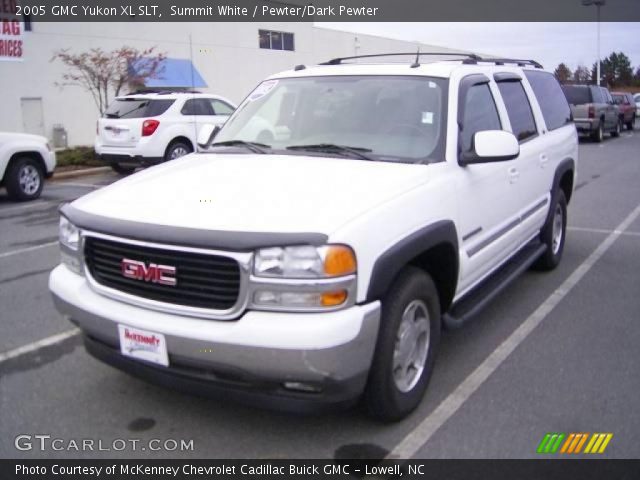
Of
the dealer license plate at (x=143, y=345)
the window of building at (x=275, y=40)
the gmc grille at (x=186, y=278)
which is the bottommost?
the dealer license plate at (x=143, y=345)

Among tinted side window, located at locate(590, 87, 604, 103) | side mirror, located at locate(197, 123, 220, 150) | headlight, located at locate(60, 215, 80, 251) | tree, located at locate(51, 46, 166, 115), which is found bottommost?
headlight, located at locate(60, 215, 80, 251)

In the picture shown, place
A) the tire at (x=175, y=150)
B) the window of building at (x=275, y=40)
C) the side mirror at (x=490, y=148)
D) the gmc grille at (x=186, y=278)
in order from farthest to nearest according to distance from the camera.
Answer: the window of building at (x=275, y=40)
the tire at (x=175, y=150)
the side mirror at (x=490, y=148)
the gmc grille at (x=186, y=278)

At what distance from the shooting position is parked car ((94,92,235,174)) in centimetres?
1356

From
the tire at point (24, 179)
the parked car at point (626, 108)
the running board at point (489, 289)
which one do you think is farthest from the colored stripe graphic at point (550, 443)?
the parked car at point (626, 108)

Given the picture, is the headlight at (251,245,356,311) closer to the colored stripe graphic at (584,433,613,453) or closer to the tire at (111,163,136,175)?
the colored stripe graphic at (584,433,613,453)

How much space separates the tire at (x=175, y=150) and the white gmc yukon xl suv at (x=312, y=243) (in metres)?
9.74

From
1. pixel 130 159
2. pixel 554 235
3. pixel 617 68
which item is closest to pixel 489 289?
pixel 554 235

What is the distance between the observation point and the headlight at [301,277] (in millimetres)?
2807

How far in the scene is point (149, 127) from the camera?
13570 mm

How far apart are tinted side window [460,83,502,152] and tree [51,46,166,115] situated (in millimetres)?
15561

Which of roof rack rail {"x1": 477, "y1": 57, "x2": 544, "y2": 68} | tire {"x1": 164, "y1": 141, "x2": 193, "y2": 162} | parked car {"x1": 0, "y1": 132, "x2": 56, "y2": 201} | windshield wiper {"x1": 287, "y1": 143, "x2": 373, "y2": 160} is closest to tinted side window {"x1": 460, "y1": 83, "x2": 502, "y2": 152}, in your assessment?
roof rack rail {"x1": 477, "y1": 57, "x2": 544, "y2": 68}

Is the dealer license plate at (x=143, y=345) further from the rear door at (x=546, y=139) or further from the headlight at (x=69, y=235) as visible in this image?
the rear door at (x=546, y=139)

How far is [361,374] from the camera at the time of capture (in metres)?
2.93

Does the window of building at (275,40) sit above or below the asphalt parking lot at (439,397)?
above
